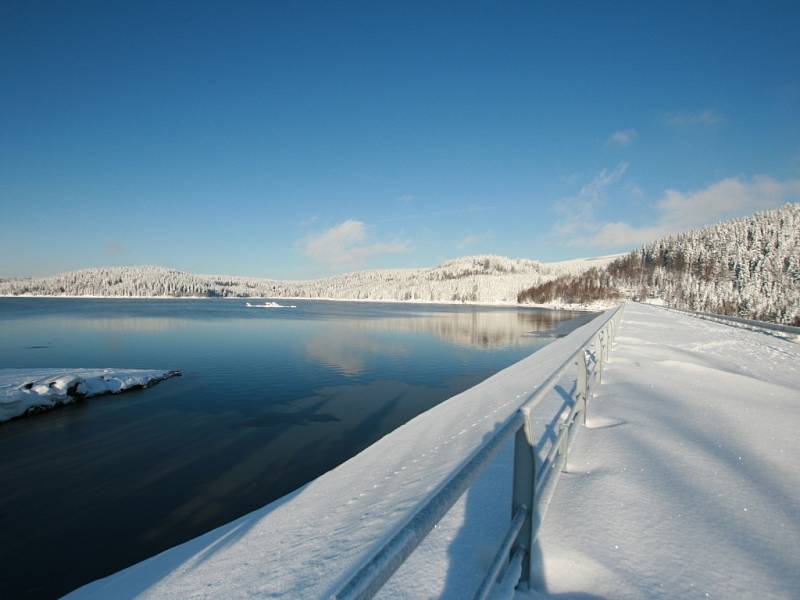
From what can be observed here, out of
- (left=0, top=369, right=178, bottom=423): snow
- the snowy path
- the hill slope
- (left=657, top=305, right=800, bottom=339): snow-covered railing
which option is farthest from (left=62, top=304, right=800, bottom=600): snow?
the hill slope

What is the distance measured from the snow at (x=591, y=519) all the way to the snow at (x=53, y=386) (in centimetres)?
1216

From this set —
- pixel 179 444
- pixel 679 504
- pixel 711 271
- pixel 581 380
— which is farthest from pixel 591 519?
pixel 711 271

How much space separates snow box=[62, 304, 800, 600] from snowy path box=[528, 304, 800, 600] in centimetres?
1

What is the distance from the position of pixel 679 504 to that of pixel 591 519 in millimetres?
863

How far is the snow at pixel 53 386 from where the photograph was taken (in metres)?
14.1

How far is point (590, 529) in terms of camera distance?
10.7 ft

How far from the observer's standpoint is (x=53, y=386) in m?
15.5

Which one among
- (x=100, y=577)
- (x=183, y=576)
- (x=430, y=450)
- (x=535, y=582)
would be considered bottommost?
(x=100, y=577)

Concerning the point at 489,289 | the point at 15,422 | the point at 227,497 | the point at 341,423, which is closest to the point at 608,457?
the point at 227,497

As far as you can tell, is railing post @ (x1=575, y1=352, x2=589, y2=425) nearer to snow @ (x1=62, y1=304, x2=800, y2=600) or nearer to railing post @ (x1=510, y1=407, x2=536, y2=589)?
snow @ (x1=62, y1=304, x2=800, y2=600)

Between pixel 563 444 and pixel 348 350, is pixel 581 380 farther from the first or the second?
pixel 348 350

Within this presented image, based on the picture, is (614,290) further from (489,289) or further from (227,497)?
(227,497)

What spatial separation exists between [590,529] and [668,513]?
747 millimetres

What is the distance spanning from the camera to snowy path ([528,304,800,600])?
106 inches
